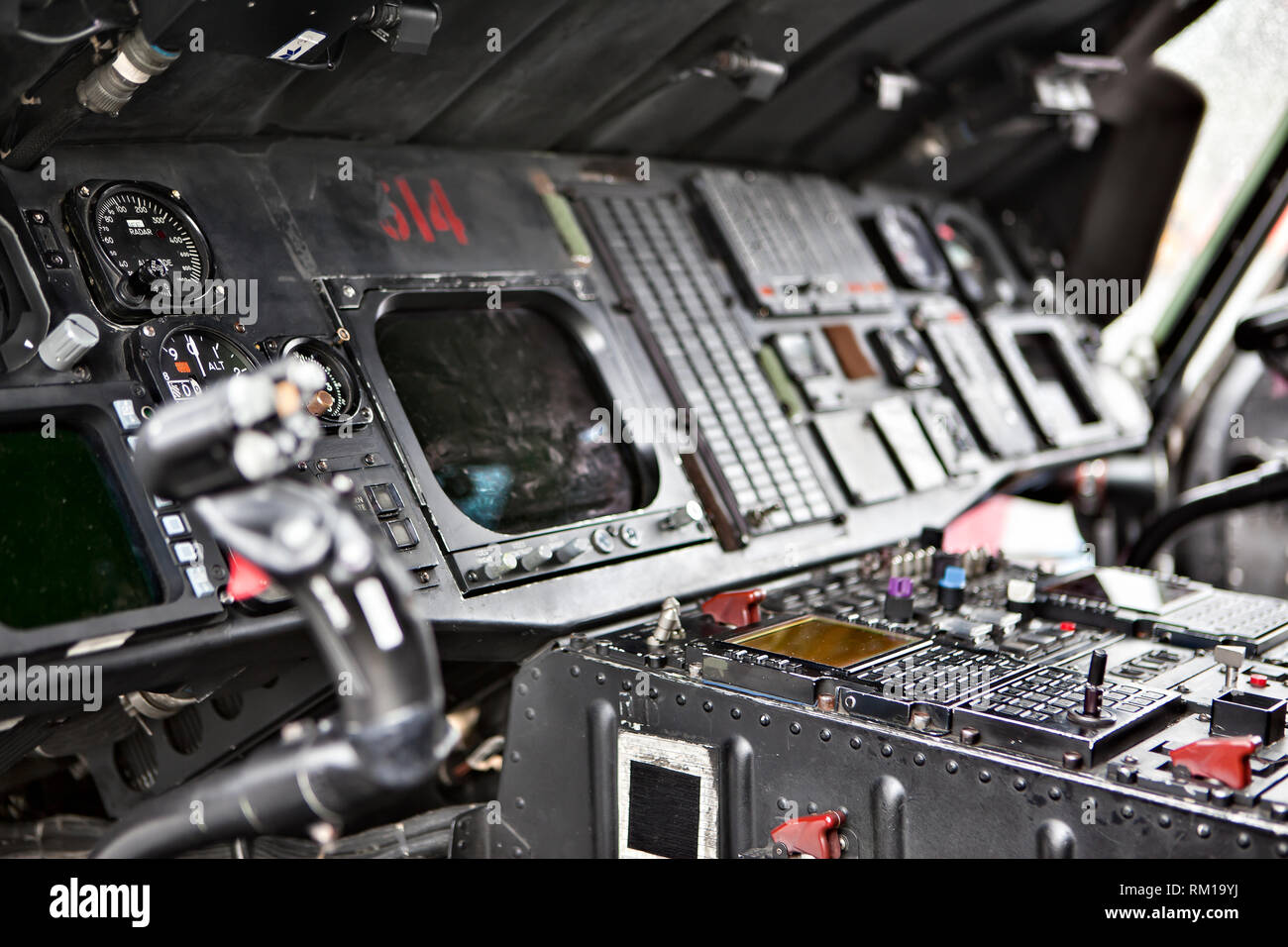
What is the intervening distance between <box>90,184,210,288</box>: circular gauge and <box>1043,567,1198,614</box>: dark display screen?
6.58 feet

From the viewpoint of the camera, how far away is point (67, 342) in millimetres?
2021

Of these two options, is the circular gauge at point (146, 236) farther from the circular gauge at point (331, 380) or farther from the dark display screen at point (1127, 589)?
the dark display screen at point (1127, 589)

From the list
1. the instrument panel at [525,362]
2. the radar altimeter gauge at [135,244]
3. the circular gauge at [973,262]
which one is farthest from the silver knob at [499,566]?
the circular gauge at [973,262]

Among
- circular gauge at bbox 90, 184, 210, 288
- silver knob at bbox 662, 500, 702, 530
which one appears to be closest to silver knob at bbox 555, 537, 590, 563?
silver knob at bbox 662, 500, 702, 530

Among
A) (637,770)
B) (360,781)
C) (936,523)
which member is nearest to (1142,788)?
(637,770)

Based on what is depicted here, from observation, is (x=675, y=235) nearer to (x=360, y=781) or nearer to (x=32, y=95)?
(x=32, y=95)

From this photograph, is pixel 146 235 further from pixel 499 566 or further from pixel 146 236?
pixel 499 566

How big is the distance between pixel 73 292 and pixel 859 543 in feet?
6.58

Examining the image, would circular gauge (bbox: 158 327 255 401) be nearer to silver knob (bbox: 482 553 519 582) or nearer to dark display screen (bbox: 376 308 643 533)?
dark display screen (bbox: 376 308 643 533)

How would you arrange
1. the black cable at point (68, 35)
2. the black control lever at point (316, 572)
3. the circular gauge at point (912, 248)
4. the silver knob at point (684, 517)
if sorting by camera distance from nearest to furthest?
1. the black control lever at point (316, 572)
2. the black cable at point (68, 35)
3. the silver knob at point (684, 517)
4. the circular gauge at point (912, 248)

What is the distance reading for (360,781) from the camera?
4.53ft

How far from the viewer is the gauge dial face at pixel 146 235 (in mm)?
2250

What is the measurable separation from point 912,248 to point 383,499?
2511mm

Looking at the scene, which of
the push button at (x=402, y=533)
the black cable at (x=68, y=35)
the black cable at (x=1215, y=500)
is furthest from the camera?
the black cable at (x=1215, y=500)
